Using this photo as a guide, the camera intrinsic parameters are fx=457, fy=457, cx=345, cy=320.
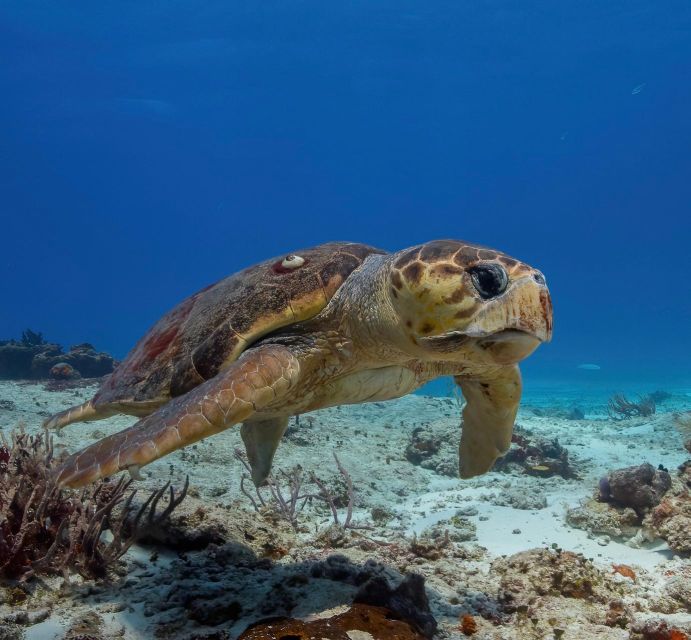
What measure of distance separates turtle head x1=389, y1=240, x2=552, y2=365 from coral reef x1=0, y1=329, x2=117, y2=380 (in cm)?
1922

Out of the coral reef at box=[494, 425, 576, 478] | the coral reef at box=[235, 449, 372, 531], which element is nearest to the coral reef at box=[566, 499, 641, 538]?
the coral reef at box=[235, 449, 372, 531]

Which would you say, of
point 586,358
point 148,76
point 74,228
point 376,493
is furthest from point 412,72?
point 74,228

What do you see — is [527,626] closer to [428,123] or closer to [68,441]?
[68,441]

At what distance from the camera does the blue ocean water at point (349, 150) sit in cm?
7944

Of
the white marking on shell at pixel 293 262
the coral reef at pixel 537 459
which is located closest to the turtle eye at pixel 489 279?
the white marking on shell at pixel 293 262

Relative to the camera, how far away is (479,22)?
260 feet

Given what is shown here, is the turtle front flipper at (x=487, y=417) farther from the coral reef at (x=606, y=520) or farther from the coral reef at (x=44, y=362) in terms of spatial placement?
the coral reef at (x=44, y=362)

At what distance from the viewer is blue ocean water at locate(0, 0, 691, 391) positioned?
79.4 m

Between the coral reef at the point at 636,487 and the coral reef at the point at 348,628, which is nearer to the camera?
the coral reef at the point at 348,628

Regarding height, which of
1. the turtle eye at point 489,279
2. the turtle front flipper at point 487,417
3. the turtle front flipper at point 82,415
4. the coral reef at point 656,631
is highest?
the turtle eye at point 489,279

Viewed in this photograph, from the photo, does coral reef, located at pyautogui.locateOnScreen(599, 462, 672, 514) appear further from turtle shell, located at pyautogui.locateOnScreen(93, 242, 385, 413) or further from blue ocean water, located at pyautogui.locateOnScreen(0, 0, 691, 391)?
blue ocean water, located at pyautogui.locateOnScreen(0, 0, 691, 391)

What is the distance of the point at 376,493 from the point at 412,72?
10287 centimetres

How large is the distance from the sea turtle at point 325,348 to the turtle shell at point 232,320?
0.04ft

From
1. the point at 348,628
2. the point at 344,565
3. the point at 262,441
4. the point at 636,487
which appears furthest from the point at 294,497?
the point at 636,487
